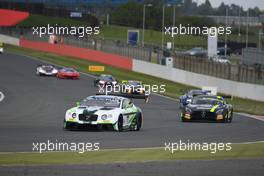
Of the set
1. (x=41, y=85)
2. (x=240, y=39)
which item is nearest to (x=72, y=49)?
(x=240, y=39)

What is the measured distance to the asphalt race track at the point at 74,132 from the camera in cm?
2084

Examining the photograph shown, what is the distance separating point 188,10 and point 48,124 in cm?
12927

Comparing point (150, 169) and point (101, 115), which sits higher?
point (150, 169)

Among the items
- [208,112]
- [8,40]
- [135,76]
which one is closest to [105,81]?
[135,76]

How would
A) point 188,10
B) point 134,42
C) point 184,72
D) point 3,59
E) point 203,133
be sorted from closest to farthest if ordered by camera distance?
point 203,133 → point 184,72 → point 3,59 → point 134,42 → point 188,10

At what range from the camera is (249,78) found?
56125 millimetres

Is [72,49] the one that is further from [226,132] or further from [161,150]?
[161,150]

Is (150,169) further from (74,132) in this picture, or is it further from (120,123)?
(120,123)

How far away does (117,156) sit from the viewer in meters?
16.8

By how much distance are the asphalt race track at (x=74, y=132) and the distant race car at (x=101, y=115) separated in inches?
22.4

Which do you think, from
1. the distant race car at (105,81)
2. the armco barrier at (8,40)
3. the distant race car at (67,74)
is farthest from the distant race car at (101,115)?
the armco barrier at (8,40)

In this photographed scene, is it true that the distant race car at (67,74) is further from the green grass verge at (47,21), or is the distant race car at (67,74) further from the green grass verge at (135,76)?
the green grass verge at (47,21)

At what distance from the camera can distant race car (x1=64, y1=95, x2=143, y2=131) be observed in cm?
2452

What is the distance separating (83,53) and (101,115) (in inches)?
2508
